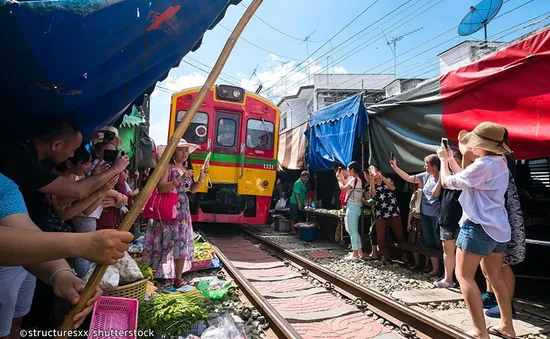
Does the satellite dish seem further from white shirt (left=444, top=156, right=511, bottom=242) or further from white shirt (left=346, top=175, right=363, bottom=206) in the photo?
white shirt (left=444, top=156, right=511, bottom=242)

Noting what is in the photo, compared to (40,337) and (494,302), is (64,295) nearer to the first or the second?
(40,337)

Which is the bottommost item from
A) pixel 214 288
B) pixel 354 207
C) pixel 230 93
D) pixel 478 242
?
pixel 214 288

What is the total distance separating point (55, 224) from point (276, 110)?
7.57 metres

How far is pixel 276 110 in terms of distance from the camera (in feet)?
30.6

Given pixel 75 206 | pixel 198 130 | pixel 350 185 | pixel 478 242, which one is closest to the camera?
pixel 75 206

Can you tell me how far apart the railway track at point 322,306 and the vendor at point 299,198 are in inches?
121

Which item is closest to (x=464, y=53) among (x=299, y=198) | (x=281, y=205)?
(x=281, y=205)

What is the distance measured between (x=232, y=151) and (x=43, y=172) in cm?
713

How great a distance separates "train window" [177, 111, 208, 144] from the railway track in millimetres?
3775

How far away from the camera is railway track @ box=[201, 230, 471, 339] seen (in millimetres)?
3129

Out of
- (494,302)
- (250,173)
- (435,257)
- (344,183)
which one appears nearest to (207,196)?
(250,173)

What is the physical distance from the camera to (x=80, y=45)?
1509 millimetres

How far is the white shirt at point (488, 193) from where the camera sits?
2668 mm

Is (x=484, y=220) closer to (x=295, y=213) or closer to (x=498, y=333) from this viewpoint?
(x=498, y=333)
